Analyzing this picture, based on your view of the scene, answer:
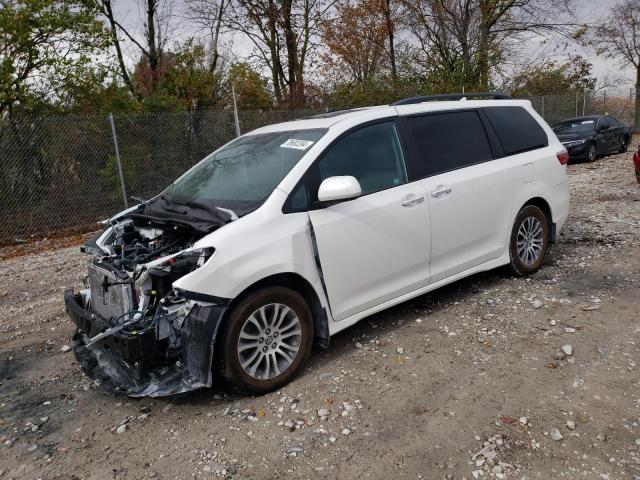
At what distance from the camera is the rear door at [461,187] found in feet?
14.2

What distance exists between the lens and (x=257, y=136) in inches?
181

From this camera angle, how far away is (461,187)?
14.7 feet

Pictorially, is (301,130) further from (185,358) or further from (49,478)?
(49,478)

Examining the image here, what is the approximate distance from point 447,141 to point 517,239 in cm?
131

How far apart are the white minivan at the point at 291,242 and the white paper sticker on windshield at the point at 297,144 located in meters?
0.01

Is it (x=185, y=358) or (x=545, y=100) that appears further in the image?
(x=545, y=100)

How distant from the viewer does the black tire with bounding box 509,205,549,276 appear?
509 cm

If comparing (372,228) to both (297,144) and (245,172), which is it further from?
(245,172)

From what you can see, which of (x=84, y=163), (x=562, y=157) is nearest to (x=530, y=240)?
(x=562, y=157)

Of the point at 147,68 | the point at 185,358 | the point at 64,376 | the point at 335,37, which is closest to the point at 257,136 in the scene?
the point at 185,358

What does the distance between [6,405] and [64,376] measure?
0.44 metres

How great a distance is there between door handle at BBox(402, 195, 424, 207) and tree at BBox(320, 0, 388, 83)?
1900 centimetres

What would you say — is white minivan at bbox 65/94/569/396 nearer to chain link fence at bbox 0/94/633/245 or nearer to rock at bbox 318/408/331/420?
rock at bbox 318/408/331/420

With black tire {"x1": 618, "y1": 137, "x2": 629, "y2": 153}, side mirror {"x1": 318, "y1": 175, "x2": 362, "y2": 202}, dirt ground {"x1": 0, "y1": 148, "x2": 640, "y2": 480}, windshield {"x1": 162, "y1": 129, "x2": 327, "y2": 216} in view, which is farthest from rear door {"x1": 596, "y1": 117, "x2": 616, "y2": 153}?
side mirror {"x1": 318, "y1": 175, "x2": 362, "y2": 202}
